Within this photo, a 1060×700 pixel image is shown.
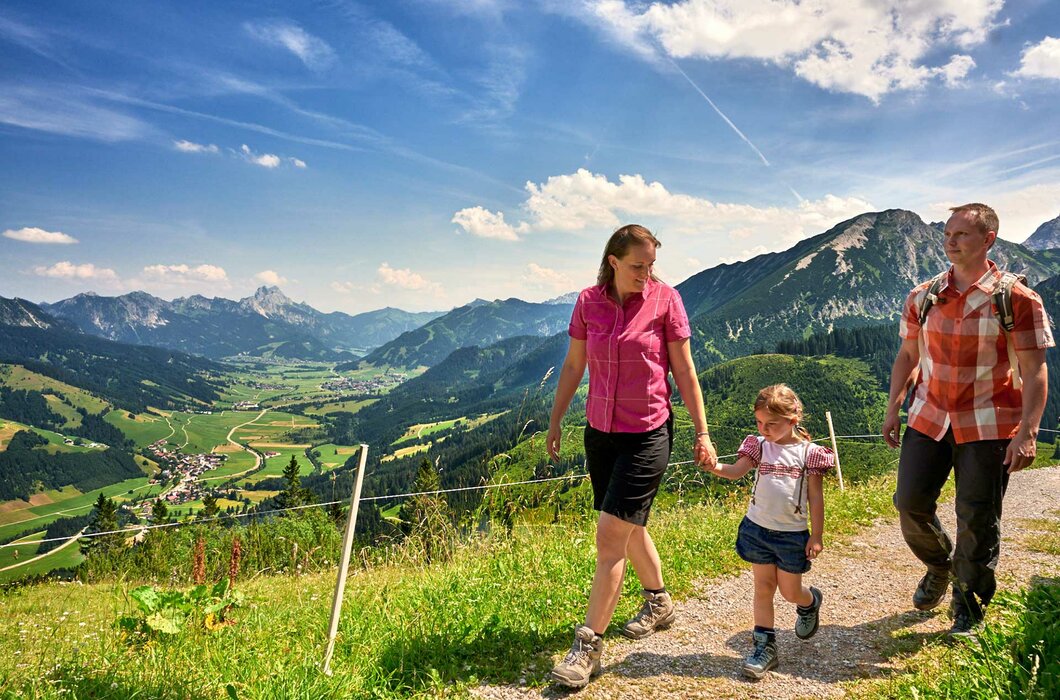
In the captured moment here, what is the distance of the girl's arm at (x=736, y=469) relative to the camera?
153 inches

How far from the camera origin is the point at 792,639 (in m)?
4.31

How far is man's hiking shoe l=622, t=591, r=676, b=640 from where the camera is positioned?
431cm

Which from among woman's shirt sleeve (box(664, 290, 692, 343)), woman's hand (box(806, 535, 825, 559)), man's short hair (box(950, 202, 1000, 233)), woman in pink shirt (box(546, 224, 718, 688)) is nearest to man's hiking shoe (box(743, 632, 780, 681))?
woman's hand (box(806, 535, 825, 559))

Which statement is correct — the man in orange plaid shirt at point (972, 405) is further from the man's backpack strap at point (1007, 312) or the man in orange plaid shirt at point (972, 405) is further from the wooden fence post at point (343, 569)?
the wooden fence post at point (343, 569)

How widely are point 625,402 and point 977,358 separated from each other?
96.1 inches

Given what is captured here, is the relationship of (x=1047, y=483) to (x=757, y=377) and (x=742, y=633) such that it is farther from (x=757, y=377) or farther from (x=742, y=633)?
(x=757, y=377)

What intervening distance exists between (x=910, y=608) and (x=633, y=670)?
2.77 metres

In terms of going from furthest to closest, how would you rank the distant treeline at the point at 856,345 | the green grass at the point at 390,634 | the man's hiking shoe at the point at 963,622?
the distant treeline at the point at 856,345
the man's hiking shoe at the point at 963,622
the green grass at the point at 390,634

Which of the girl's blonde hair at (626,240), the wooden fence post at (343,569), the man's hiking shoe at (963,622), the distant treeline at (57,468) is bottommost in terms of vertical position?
the distant treeline at (57,468)

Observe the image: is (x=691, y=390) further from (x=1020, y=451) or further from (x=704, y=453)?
(x=1020, y=451)

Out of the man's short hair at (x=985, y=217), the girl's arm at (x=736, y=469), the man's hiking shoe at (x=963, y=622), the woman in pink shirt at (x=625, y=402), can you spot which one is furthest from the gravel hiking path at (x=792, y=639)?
the man's short hair at (x=985, y=217)

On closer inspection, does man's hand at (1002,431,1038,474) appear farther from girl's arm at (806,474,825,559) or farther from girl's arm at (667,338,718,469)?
girl's arm at (667,338,718,469)

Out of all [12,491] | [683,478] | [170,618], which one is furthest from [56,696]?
[12,491]

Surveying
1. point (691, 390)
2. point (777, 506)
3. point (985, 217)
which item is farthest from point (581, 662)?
point (985, 217)
